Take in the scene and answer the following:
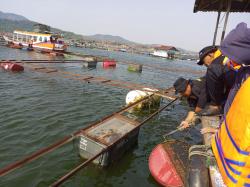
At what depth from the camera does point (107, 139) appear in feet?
19.1

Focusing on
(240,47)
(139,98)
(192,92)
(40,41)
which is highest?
(40,41)

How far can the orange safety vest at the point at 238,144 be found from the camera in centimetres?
186

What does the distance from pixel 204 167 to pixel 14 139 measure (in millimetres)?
6619

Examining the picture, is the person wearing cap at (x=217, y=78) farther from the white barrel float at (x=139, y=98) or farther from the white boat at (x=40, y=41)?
the white boat at (x=40, y=41)

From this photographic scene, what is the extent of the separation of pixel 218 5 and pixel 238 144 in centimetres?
1371

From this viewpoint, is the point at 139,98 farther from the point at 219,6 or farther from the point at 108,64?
the point at 108,64

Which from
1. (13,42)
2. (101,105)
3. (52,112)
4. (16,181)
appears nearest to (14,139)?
(16,181)

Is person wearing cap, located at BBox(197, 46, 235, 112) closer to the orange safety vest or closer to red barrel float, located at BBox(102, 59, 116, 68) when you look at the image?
the orange safety vest

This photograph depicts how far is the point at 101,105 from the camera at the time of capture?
12.2 m

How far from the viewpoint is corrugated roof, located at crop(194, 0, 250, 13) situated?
12.5m

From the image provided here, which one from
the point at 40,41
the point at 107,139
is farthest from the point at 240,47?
the point at 40,41

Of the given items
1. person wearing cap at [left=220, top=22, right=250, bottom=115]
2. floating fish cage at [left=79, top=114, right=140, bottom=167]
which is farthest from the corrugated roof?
person wearing cap at [left=220, top=22, right=250, bottom=115]

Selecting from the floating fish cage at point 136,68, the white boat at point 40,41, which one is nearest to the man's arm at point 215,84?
the floating fish cage at point 136,68

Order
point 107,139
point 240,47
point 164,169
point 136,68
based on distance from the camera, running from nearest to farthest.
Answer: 1. point 240,47
2. point 164,169
3. point 107,139
4. point 136,68
